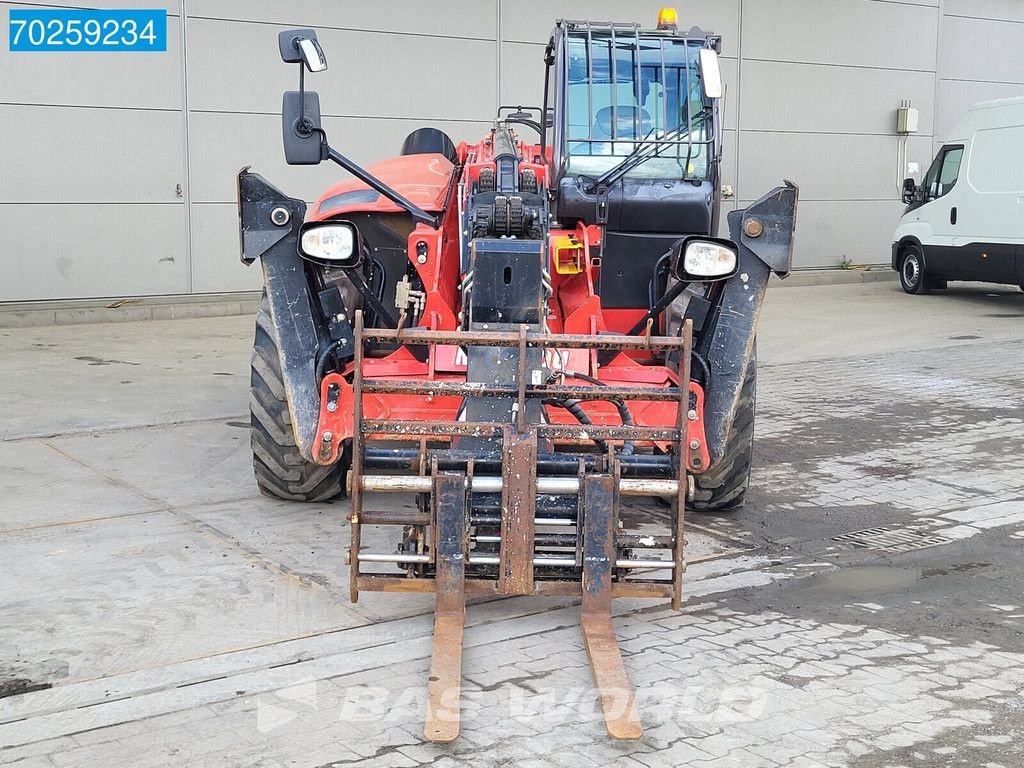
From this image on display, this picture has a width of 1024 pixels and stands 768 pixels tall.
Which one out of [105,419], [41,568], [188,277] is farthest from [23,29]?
[41,568]

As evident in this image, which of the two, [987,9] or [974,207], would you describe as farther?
[987,9]

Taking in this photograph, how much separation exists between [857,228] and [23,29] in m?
12.3

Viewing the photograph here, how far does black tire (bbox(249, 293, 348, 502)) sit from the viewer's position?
629cm

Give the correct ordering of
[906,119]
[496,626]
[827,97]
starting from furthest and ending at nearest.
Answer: [906,119], [827,97], [496,626]

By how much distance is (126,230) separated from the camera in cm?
→ 1426

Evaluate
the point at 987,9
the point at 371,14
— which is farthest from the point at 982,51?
the point at 371,14

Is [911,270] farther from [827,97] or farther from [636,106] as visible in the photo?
[636,106]

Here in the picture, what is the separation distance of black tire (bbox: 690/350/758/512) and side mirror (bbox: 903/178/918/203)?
11373 mm

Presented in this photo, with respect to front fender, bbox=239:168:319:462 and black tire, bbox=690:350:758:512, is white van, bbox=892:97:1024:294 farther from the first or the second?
front fender, bbox=239:168:319:462

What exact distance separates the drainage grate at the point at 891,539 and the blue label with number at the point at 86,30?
10579 millimetres

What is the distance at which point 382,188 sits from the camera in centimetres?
579

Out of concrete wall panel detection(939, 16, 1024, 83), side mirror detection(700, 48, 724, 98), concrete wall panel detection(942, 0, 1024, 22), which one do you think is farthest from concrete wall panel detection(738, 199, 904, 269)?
side mirror detection(700, 48, 724, 98)

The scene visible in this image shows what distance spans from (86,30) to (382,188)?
9361 millimetres

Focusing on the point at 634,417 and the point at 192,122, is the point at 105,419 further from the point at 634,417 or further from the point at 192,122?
the point at 192,122
